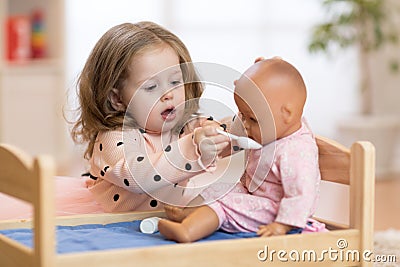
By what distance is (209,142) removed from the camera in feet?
4.39

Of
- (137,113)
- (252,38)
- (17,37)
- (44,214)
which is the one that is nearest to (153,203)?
(137,113)

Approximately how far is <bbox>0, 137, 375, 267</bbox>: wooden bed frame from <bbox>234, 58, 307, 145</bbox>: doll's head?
126 millimetres

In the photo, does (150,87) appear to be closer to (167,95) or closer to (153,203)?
(167,95)

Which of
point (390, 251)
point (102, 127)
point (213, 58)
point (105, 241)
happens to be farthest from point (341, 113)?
point (105, 241)

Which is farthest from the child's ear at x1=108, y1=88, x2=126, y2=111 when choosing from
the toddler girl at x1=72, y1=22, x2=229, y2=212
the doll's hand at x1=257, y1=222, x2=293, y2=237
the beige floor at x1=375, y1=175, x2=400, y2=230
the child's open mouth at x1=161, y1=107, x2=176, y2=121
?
the beige floor at x1=375, y1=175, x2=400, y2=230

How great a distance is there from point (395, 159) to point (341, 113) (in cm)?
Answer: 49

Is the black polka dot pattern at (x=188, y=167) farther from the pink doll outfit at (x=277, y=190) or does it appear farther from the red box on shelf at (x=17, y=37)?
the red box on shelf at (x=17, y=37)

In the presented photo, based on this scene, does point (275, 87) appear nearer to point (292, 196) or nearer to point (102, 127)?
point (292, 196)

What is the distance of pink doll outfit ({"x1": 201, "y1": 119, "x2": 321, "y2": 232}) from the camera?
4.36 feet

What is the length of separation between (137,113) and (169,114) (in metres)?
0.08

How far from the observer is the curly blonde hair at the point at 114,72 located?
1613 mm

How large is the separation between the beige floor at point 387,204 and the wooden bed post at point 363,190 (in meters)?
1.05

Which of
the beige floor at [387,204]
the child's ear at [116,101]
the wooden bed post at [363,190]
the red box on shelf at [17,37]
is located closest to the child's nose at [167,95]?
the child's ear at [116,101]

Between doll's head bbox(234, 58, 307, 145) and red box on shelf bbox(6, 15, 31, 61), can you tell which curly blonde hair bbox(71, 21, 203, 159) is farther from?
red box on shelf bbox(6, 15, 31, 61)
